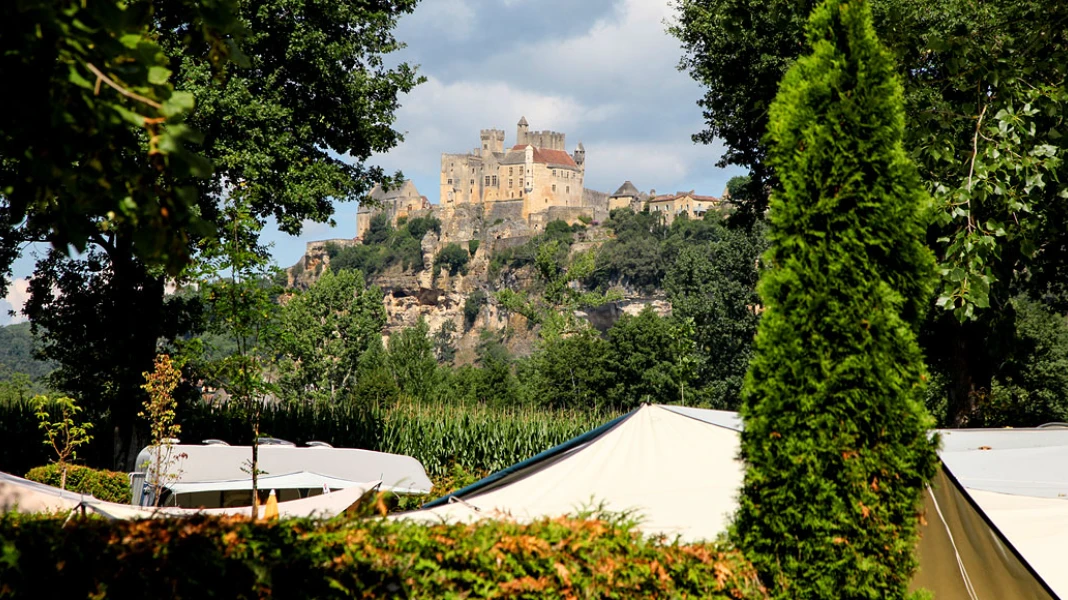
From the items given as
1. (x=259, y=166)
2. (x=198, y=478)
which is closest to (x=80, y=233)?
(x=198, y=478)

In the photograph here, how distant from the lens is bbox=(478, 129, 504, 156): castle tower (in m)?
141

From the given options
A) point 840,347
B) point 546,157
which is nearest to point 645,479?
point 840,347

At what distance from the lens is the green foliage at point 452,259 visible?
135750mm

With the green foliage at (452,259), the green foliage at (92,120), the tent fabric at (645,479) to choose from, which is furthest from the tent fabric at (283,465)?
the green foliage at (452,259)

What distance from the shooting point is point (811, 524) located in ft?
15.9

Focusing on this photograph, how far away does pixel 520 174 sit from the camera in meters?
137

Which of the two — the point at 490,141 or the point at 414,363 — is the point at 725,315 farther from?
the point at 490,141

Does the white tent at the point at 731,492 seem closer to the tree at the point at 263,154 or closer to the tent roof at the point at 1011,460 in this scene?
the tent roof at the point at 1011,460

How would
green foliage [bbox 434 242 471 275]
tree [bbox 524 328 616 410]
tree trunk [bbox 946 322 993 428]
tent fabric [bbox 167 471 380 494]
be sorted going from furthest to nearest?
green foliage [bbox 434 242 471 275] → tree [bbox 524 328 616 410] → tree trunk [bbox 946 322 993 428] → tent fabric [bbox 167 471 380 494]

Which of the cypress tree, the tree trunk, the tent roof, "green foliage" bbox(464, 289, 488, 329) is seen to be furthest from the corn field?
"green foliage" bbox(464, 289, 488, 329)

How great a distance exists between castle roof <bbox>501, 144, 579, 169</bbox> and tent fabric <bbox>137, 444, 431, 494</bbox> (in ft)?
413

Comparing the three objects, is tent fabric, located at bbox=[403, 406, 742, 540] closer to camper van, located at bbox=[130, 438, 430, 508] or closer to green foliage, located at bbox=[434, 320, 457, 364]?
camper van, located at bbox=[130, 438, 430, 508]

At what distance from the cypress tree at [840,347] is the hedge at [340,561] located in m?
0.61

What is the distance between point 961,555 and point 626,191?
449 ft
